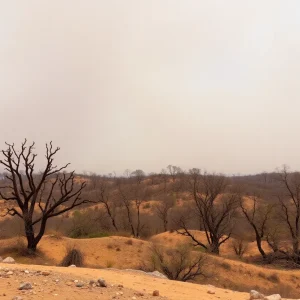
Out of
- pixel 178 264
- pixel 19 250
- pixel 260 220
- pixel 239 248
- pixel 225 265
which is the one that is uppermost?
pixel 260 220

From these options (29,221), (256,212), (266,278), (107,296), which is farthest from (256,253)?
(107,296)

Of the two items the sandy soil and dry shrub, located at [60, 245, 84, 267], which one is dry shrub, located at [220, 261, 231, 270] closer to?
dry shrub, located at [60, 245, 84, 267]

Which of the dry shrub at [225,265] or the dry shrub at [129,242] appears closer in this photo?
the dry shrub at [225,265]

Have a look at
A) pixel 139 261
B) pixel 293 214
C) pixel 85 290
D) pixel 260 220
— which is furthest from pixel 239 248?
pixel 85 290

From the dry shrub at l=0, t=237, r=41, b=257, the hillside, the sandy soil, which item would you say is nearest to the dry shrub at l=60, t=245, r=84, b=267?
the dry shrub at l=0, t=237, r=41, b=257

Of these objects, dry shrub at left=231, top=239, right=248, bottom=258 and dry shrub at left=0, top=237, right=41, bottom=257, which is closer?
dry shrub at left=0, top=237, right=41, bottom=257

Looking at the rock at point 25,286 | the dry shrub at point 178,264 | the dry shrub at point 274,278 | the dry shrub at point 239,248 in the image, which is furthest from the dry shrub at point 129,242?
the rock at point 25,286

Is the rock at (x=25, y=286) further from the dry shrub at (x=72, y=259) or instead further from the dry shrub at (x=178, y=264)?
the dry shrub at (x=178, y=264)

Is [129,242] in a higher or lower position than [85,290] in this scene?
lower

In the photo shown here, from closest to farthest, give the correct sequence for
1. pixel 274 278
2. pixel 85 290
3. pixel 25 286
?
pixel 25 286
pixel 85 290
pixel 274 278

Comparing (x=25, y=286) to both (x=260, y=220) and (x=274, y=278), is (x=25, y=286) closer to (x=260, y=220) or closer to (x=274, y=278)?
(x=274, y=278)

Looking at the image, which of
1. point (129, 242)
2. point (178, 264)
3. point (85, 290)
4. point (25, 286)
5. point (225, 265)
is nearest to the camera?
point (25, 286)

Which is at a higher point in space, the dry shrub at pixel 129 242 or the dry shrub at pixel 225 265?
the dry shrub at pixel 129 242

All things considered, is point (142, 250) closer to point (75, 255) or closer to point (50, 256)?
point (50, 256)
